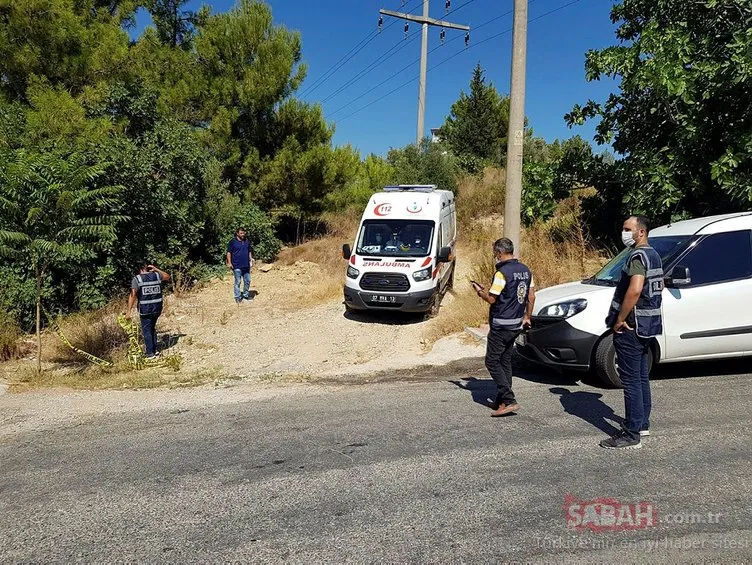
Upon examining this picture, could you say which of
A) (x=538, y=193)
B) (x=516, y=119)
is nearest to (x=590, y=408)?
(x=516, y=119)

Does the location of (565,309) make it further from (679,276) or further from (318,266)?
(318,266)

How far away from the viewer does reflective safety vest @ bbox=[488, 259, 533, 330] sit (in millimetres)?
5035

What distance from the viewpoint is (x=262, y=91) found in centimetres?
1984

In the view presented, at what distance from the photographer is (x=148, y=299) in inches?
338

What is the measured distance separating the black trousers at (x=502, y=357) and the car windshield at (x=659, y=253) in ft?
6.19

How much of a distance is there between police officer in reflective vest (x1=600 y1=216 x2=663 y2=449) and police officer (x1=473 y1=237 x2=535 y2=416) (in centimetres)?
83

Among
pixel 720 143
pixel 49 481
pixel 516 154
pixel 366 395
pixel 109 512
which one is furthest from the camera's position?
pixel 720 143

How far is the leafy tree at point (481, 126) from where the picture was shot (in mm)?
31172

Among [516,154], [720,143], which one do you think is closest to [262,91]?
[516,154]

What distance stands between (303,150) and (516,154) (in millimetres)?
12823

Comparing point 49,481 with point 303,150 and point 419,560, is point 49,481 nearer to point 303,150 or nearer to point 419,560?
point 419,560

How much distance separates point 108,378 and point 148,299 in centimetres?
137

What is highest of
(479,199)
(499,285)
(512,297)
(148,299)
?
(479,199)

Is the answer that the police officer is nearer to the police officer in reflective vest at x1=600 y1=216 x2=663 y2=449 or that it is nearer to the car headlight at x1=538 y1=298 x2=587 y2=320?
the police officer in reflective vest at x1=600 y1=216 x2=663 y2=449
